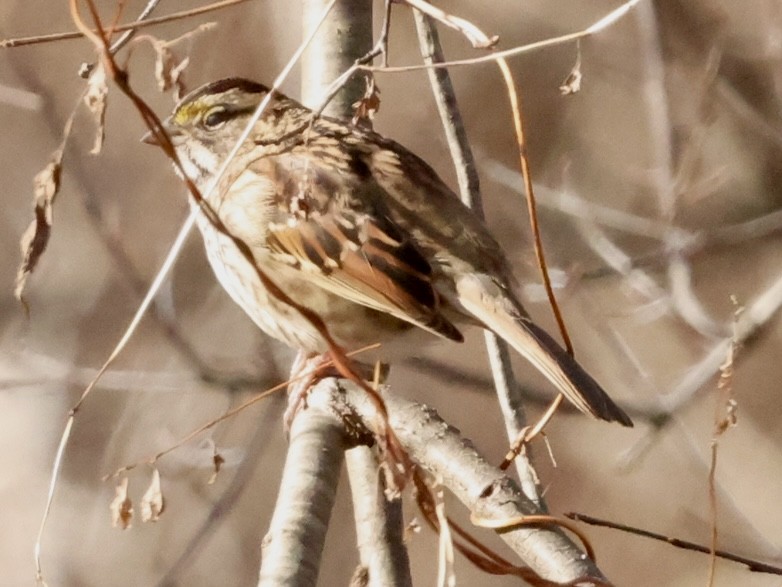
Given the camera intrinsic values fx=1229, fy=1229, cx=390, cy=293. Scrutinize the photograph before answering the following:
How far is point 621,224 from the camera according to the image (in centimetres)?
361

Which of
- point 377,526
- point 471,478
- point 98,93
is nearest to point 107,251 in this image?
point 377,526

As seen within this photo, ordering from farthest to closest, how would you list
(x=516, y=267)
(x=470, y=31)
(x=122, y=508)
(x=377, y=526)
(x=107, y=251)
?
(x=107, y=251) → (x=516, y=267) → (x=377, y=526) → (x=122, y=508) → (x=470, y=31)

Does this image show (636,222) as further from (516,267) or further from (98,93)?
(98,93)

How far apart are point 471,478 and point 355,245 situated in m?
0.53

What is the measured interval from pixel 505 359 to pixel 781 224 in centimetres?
201

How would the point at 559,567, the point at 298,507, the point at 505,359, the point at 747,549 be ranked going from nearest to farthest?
the point at 559,567 → the point at 298,507 → the point at 505,359 → the point at 747,549

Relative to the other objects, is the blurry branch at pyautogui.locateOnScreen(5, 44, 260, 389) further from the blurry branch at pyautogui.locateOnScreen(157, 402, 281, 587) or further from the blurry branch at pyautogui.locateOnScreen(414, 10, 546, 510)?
the blurry branch at pyautogui.locateOnScreen(414, 10, 546, 510)

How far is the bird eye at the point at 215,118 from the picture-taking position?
2.12m

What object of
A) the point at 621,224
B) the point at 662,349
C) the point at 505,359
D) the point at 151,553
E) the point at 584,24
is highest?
the point at 584,24

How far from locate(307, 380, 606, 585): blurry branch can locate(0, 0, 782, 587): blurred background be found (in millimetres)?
1673

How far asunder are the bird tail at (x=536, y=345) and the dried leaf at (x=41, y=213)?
2.12 feet

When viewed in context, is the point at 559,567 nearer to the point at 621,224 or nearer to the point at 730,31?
the point at 621,224

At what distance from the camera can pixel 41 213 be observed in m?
1.24

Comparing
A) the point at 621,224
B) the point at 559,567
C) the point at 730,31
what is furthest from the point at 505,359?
the point at 730,31
